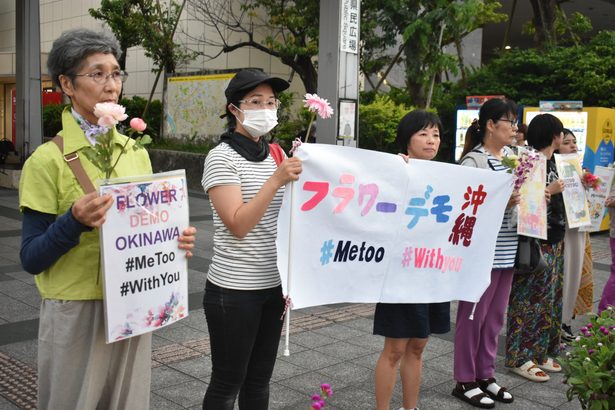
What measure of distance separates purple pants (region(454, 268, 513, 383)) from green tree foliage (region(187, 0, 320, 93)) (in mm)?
12079

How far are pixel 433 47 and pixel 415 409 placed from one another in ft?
36.7

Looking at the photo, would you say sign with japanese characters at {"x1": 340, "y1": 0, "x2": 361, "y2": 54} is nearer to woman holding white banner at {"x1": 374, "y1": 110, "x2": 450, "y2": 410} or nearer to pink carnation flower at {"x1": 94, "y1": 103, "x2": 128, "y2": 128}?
woman holding white banner at {"x1": 374, "y1": 110, "x2": 450, "y2": 410}

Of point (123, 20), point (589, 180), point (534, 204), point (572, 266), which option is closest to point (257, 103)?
point (534, 204)

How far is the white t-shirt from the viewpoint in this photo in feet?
8.94

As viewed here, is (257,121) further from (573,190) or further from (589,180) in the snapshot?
(589,180)

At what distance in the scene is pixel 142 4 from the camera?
18547mm

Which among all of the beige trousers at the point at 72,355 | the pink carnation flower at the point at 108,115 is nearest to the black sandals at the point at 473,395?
the beige trousers at the point at 72,355

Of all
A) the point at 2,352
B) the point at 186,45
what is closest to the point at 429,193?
the point at 2,352

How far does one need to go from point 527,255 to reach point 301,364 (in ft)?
5.84

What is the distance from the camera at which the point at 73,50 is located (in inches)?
91.0

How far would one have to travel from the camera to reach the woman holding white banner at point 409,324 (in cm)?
353

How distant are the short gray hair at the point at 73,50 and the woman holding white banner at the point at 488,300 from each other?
2580 mm

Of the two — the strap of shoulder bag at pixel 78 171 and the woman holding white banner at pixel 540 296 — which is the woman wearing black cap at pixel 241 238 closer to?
the strap of shoulder bag at pixel 78 171

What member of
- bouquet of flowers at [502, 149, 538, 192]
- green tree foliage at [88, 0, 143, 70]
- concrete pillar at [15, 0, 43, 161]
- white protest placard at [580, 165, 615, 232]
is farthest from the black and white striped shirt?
green tree foliage at [88, 0, 143, 70]
